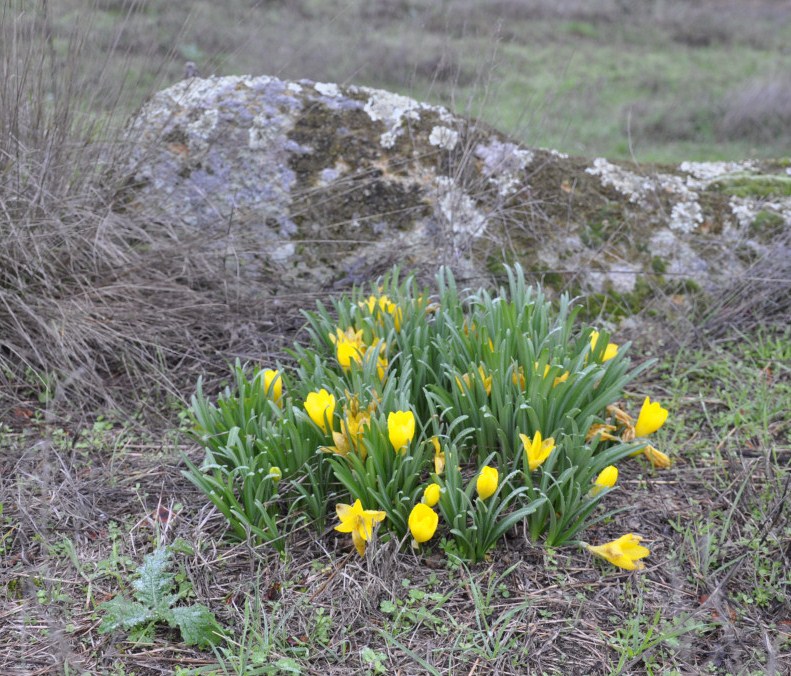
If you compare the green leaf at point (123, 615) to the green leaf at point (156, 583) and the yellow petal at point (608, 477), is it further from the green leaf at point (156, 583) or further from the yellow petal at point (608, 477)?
the yellow petal at point (608, 477)

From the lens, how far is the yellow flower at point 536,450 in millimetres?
2207

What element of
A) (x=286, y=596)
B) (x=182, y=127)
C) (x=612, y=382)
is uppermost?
(x=182, y=127)

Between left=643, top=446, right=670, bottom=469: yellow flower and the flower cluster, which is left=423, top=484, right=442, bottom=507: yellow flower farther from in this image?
left=643, top=446, right=670, bottom=469: yellow flower

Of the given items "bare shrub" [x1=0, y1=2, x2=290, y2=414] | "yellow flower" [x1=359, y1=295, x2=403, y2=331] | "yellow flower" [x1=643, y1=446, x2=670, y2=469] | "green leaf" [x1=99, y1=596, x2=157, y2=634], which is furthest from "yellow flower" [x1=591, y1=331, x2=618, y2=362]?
"green leaf" [x1=99, y1=596, x2=157, y2=634]

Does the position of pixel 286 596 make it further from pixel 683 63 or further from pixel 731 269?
pixel 683 63

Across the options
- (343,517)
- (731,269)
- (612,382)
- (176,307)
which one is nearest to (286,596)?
(343,517)

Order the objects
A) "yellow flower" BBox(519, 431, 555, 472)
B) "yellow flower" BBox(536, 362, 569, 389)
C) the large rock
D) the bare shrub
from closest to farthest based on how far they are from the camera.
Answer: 1. "yellow flower" BBox(519, 431, 555, 472)
2. "yellow flower" BBox(536, 362, 569, 389)
3. the bare shrub
4. the large rock

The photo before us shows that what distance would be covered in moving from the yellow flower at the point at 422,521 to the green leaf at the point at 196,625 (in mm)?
545

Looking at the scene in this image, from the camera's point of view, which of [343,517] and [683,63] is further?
[683,63]

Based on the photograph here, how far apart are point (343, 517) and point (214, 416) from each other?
57 cm

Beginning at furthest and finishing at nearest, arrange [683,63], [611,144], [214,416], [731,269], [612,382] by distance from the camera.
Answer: [683,63] < [611,144] < [731,269] < [612,382] < [214,416]

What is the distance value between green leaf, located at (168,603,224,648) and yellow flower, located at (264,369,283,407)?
74 cm

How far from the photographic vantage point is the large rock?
3521 mm

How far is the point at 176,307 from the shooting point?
3246 mm
